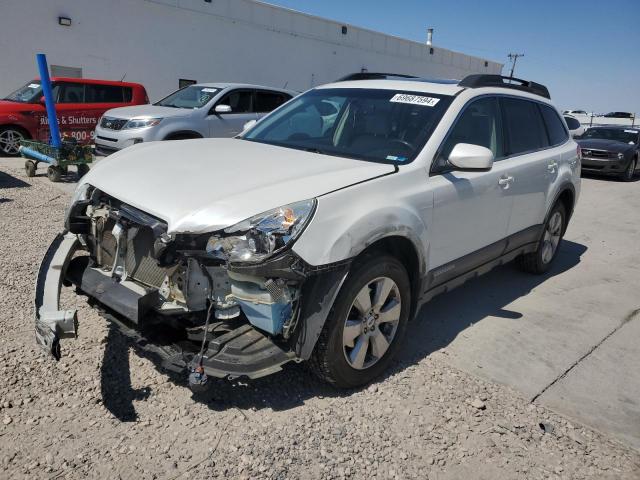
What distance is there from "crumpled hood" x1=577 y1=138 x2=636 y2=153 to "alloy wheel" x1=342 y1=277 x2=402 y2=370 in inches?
513

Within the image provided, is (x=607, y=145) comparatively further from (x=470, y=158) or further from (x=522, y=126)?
(x=470, y=158)

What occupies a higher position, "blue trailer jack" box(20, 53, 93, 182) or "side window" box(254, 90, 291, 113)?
"side window" box(254, 90, 291, 113)

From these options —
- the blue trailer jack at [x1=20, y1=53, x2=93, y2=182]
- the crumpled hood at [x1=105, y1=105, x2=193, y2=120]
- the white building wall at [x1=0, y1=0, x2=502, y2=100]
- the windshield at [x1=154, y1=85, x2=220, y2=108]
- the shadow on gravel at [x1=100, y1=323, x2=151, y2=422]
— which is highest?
the white building wall at [x1=0, y1=0, x2=502, y2=100]

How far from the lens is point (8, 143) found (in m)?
11.4

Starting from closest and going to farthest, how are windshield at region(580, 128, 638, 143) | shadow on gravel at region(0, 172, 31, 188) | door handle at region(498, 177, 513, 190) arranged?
door handle at region(498, 177, 513, 190)
shadow on gravel at region(0, 172, 31, 188)
windshield at region(580, 128, 638, 143)

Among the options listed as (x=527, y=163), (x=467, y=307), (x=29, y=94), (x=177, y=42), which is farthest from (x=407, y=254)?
(x=177, y=42)

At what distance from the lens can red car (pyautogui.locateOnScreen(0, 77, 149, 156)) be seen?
1135cm

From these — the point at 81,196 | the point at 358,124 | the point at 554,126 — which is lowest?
the point at 81,196

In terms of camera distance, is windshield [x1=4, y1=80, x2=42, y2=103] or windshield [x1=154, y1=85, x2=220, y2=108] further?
windshield [x1=4, y1=80, x2=42, y2=103]

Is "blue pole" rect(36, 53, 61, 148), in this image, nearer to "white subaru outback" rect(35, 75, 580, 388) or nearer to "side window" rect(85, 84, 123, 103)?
"side window" rect(85, 84, 123, 103)

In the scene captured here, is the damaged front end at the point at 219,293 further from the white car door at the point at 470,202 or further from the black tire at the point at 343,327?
the white car door at the point at 470,202

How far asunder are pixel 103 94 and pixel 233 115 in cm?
428

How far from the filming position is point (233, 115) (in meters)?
10.6

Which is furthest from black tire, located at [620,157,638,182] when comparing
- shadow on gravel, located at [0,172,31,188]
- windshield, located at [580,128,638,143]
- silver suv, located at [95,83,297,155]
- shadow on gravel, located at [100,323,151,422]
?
shadow on gravel, located at [100,323,151,422]
